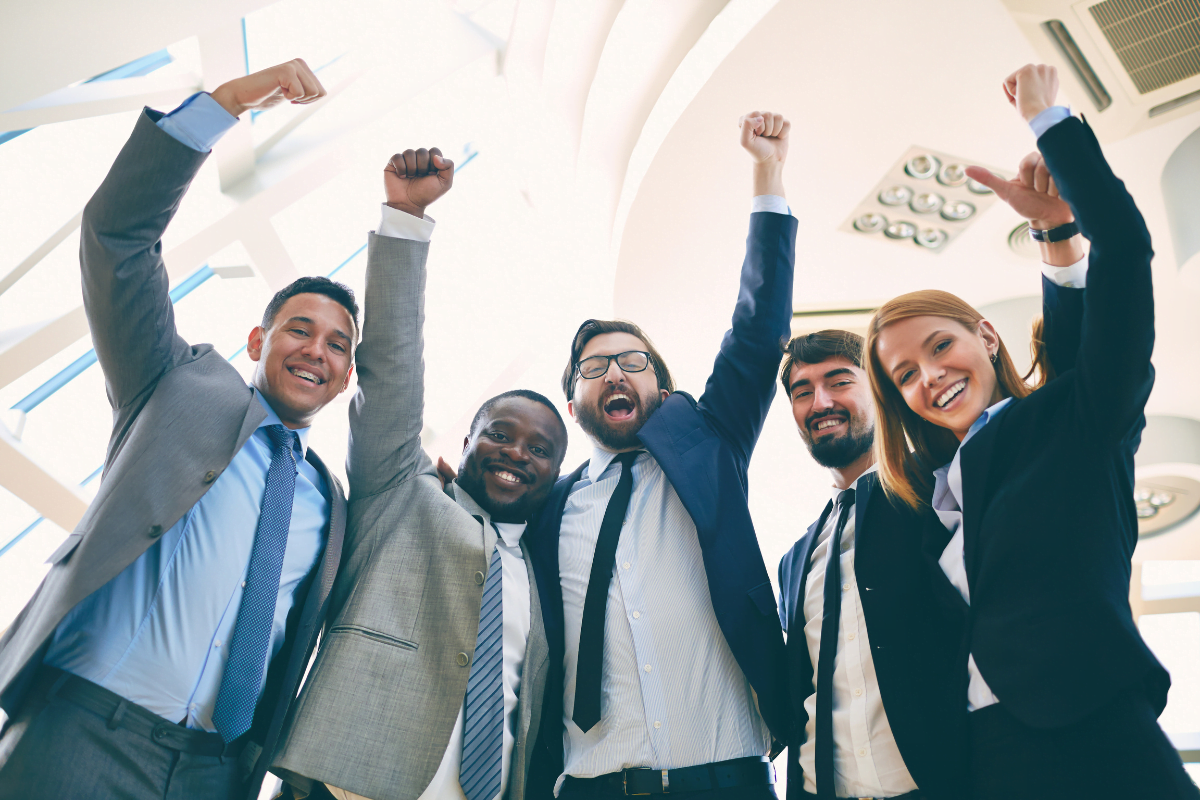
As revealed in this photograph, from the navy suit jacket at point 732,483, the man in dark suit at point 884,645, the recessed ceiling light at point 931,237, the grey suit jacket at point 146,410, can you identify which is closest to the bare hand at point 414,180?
the grey suit jacket at point 146,410

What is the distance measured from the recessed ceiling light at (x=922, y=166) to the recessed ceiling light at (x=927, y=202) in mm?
198

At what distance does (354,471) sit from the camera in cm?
254

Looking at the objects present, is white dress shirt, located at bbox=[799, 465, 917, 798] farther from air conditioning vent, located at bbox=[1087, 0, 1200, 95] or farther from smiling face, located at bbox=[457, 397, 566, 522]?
air conditioning vent, located at bbox=[1087, 0, 1200, 95]

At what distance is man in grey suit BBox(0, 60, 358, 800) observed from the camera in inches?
69.4

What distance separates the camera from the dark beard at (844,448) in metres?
2.68

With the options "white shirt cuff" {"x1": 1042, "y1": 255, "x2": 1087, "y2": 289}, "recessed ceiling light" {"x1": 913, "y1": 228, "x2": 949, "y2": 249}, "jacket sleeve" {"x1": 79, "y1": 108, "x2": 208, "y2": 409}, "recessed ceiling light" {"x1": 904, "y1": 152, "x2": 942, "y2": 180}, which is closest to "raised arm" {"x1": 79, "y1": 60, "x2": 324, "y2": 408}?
"jacket sleeve" {"x1": 79, "y1": 108, "x2": 208, "y2": 409}

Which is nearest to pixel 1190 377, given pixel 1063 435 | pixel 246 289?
pixel 1063 435

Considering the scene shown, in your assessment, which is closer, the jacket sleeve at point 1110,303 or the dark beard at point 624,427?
the jacket sleeve at point 1110,303

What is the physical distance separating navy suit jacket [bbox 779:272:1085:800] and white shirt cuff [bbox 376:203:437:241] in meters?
1.61

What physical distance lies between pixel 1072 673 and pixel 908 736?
43 cm

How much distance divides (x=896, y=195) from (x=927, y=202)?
26cm

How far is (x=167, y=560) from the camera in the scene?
202 cm

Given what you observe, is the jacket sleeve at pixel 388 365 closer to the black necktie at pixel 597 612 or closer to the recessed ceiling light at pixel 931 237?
the black necktie at pixel 597 612

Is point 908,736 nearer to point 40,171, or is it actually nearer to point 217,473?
point 217,473
